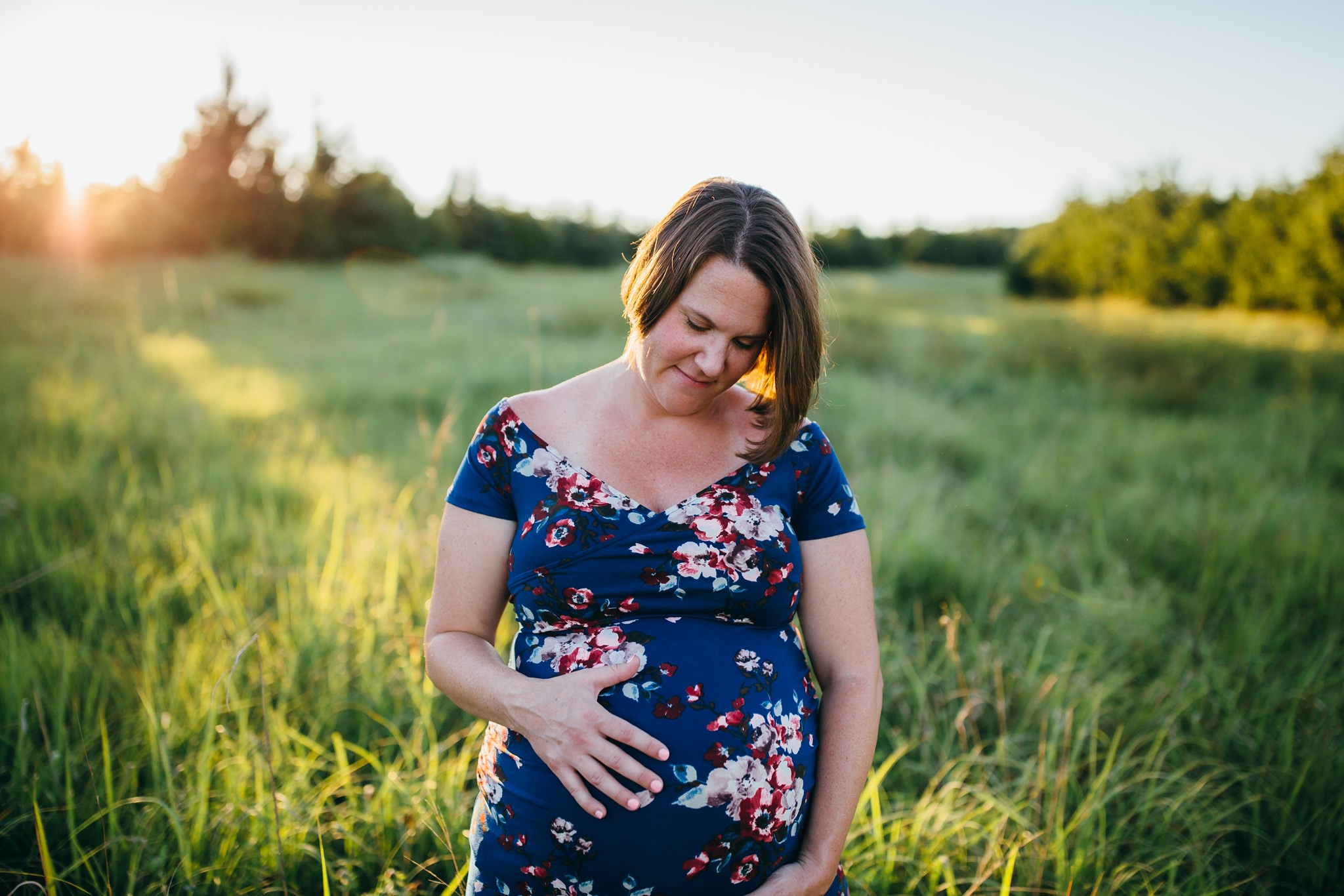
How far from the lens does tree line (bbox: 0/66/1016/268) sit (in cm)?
1382

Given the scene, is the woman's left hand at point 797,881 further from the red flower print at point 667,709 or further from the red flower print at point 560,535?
the red flower print at point 560,535

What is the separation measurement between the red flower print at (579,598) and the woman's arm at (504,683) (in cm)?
13

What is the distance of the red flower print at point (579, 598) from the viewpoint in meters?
1.36

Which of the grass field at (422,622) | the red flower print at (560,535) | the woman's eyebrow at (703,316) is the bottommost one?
the grass field at (422,622)

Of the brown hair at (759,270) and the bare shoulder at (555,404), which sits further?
the bare shoulder at (555,404)

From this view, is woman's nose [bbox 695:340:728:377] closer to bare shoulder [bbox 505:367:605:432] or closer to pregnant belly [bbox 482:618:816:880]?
bare shoulder [bbox 505:367:605:432]

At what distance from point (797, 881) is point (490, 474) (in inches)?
39.6

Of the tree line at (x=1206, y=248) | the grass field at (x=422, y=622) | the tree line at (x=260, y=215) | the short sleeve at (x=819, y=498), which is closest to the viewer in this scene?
the short sleeve at (x=819, y=498)

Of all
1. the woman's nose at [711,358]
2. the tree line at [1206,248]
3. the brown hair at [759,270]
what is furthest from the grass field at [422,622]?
the tree line at [1206,248]

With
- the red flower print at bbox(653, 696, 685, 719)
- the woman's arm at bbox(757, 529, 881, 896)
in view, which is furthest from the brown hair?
the red flower print at bbox(653, 696, 685, 719)

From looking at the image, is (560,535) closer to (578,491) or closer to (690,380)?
(578,491)

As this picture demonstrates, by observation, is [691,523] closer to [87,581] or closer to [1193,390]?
[87,581]

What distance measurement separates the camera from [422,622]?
2723 mm

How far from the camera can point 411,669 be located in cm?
231
